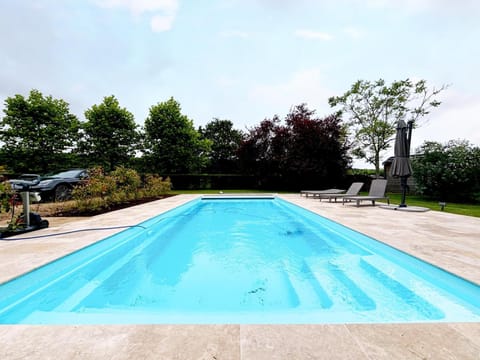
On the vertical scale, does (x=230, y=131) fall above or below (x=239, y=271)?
above

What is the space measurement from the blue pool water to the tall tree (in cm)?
1164

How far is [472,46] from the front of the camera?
415 inches

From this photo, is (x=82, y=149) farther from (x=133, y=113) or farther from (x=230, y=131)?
(x=230, y=131)

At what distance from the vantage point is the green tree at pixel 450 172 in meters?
10.8

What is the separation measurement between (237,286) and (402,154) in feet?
23.3

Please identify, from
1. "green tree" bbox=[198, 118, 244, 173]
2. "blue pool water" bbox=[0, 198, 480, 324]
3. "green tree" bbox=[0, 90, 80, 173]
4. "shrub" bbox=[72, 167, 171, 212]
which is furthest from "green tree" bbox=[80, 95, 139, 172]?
"blue pool water" bbox=[0, 198, 480, 324]

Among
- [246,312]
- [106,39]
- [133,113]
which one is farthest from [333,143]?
[133,113]

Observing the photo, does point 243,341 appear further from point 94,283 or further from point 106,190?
point 106,190

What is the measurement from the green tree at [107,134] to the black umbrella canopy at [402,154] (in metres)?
19.4

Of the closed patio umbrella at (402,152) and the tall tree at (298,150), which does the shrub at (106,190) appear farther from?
the closed patio umbrella at (402,152)

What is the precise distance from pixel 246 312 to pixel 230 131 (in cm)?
3647

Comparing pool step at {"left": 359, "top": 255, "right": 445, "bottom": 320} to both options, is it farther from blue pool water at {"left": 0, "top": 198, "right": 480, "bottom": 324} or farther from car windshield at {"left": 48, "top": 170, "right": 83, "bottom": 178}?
car windshield at {"left": 48, "top": 170, "right": 83, "bottom": 178}

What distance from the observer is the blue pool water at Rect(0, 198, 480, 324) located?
205cm

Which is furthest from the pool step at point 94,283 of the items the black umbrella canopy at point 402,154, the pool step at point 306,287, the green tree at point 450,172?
the green tree at point 450,172
